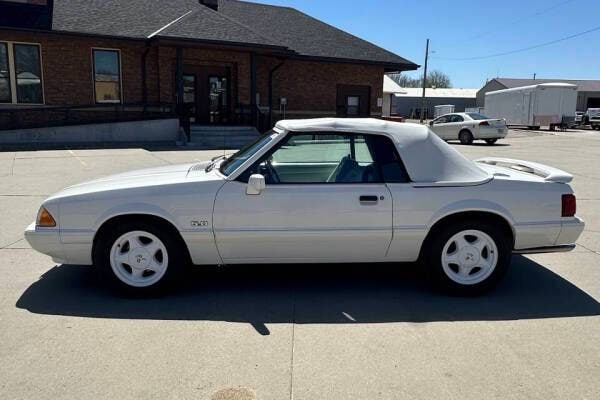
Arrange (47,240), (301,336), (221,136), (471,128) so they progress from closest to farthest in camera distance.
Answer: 1. (301,336)
2. (47,240)
3. (221,136)
4. (471,128)

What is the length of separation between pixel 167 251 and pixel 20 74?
63.0 ft

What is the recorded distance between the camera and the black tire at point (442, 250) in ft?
14.5

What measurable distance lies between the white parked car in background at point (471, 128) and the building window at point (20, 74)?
1774 centimetres

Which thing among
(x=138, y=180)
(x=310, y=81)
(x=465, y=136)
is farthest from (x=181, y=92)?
(x=138, y=180)

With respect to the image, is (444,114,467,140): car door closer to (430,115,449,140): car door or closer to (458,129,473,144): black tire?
(430,115,449,140): car door

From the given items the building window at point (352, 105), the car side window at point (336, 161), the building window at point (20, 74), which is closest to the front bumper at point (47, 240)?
the car side window at point (336, 161)

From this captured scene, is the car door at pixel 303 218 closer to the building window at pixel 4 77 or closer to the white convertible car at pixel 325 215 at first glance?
the white convertible car at pixel 325 215

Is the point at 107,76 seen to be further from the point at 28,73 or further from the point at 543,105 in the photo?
the point at 543,105

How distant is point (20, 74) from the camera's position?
1989 centimetres

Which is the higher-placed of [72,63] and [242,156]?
[72,63]

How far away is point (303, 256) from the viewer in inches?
173

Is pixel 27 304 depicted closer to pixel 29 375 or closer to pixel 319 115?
pixel 29 375

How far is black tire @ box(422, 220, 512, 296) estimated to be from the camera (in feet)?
14.5

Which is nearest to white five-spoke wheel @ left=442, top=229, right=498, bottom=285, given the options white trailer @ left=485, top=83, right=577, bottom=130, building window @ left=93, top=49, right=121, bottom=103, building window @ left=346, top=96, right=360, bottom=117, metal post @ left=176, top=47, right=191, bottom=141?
metal post @ left=176, top=47, right=191, bottom=141
